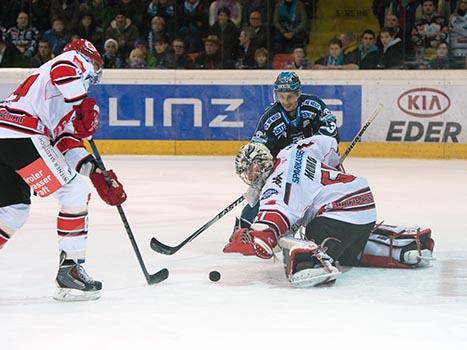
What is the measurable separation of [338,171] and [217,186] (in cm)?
311

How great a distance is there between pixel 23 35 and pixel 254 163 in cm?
704

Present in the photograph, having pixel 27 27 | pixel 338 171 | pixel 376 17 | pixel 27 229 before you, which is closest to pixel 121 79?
pixel 27 27

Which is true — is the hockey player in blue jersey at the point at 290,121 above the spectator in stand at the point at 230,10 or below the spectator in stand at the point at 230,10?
below

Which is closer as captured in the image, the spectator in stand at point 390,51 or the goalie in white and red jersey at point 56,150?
the goalie in white and red jersey at point 56,150

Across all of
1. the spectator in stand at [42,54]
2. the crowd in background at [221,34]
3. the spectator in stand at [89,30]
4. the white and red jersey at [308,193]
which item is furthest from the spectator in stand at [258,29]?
the white and red jersey at [308,193]

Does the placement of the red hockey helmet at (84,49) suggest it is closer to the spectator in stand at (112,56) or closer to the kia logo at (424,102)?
the kia logo at (424,102)

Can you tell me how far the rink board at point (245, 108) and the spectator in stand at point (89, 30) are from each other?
125 cm

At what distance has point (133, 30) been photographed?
11.1m

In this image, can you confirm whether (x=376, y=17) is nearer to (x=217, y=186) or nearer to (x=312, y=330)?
(x=217, y=186)

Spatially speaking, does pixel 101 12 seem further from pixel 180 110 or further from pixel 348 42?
pixel 348 42

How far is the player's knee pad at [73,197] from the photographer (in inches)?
172

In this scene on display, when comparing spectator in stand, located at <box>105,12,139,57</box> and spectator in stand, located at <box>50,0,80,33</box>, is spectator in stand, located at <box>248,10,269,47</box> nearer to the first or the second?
spectator in stand, located at <box>105,12,139,57</box>

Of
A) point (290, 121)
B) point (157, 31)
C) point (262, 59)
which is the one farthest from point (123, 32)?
point (290, 121)

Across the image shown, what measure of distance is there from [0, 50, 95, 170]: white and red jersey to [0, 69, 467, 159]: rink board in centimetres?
546
